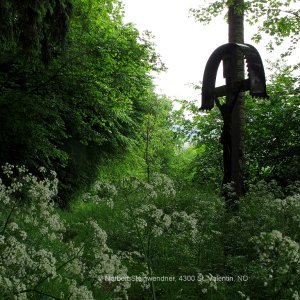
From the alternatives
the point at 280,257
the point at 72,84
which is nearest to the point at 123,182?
the point at 280,257

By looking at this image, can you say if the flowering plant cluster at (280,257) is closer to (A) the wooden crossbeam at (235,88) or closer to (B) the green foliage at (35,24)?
(A) the wooden crossbeam at (235,88)

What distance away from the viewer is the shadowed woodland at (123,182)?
356 centimetres

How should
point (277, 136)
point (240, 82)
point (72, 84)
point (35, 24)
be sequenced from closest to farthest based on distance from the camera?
point (35, 24) → point (240, 82) → point (72, 84) → point (277, 136)

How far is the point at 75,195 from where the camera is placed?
38.7 feet

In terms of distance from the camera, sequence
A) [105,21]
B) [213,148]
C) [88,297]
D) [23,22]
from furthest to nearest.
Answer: [213,148], [105,21], [23,22], [88,297]

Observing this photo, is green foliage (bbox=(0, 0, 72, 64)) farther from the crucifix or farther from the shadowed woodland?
the crucifix

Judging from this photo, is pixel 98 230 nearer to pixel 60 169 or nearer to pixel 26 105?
pixel 26 105

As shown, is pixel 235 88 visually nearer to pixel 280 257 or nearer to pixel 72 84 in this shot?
pixel 72 84

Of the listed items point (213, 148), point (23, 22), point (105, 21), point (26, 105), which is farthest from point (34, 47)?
point (213, 148)

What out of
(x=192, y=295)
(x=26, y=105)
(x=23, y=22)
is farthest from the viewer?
(x=26, y=105)

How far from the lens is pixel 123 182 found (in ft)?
15.5

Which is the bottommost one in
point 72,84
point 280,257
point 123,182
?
point 280,257

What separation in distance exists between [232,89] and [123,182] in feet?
9.31

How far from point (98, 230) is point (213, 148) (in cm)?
769
